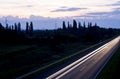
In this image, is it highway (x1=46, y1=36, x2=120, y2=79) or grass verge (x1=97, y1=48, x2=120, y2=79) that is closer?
highway (x1=46, y1=36, x2=120, y2=79)

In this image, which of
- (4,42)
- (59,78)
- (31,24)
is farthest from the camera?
(31,24)

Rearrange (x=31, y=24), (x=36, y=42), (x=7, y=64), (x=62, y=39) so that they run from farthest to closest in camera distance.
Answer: (x=31, y=24) → (x=62, y=39) → (x=36, y=42) → (x=7, y=64)

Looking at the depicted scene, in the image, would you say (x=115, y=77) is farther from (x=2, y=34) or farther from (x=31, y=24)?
(x=31, y=24)

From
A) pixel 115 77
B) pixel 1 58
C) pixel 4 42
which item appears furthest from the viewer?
pixel 4 42

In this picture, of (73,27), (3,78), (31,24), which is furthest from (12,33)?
(73,27)

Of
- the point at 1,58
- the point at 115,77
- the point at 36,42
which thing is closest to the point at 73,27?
the point at 36,42

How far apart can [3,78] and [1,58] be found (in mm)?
19617

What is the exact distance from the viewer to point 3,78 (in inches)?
956

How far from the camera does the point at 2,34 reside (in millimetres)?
73312

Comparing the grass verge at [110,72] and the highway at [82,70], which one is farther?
the grass verge at [110,72]

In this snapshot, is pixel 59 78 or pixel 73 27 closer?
pixel 59 78

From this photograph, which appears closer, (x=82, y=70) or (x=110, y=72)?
(x=110, y=72)

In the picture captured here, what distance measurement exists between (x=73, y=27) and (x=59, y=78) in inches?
6305

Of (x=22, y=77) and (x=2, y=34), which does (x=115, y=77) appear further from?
(x=2, y=34)
